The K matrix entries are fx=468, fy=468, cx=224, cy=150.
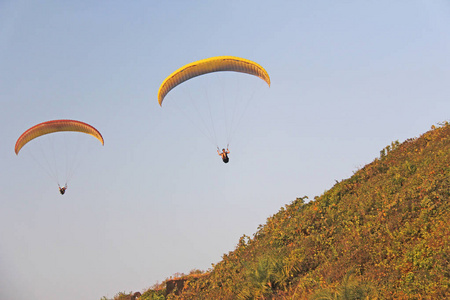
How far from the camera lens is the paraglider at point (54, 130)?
125 ft

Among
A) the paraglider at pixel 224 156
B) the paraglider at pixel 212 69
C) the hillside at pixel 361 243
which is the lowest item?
the hillside at pixel 361 243

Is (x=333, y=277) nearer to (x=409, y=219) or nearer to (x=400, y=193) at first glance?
(x=409, y=219)

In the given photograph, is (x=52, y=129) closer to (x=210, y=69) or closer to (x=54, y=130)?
(x=54, y=130)

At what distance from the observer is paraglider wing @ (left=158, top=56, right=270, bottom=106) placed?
1176 inches

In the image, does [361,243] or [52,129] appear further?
[52,129]

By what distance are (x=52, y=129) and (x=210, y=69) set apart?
626 inches

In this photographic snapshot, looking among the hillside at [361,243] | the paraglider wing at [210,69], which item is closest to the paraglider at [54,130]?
the paraglider wing at [210,69]

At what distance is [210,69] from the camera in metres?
30.5

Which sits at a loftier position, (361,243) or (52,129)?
(52,129)

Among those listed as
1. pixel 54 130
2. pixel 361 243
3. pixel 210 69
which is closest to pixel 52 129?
pixel 54 130

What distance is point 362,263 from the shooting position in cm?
1648

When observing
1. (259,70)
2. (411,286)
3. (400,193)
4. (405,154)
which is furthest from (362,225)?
(259,70)

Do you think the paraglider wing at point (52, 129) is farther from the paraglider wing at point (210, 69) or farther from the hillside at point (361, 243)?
the hillside at point (361, 243)

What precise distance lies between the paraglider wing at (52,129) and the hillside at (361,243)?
17.9 m
